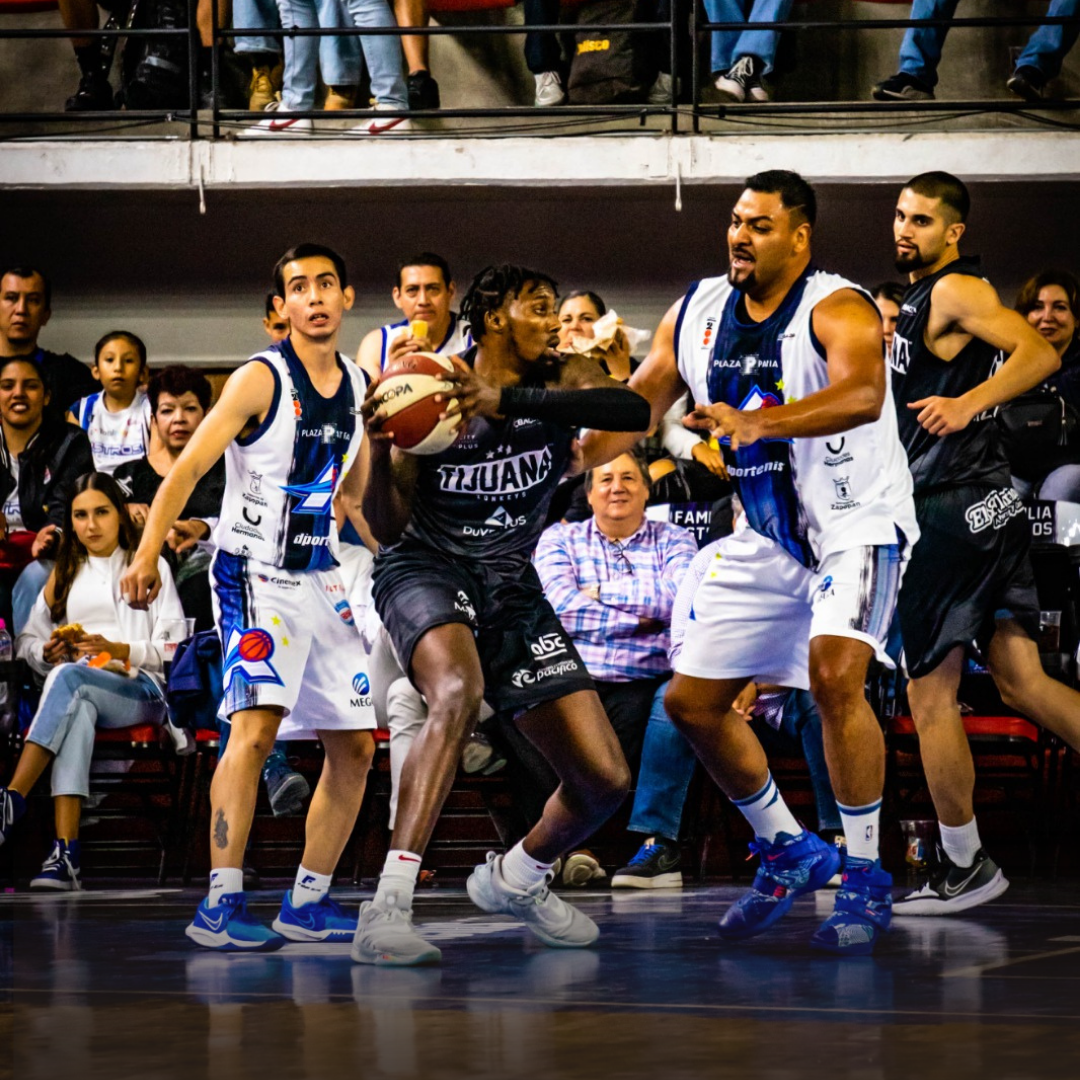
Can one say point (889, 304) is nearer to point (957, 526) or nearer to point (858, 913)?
point (957, 526)

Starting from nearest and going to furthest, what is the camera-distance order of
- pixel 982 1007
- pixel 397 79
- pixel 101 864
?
pixel 982 1007 < pixel 101 864 < pixel 397 79

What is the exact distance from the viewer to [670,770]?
6613 mm

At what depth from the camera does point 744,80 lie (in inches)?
372

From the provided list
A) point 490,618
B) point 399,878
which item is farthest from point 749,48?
point 399,878

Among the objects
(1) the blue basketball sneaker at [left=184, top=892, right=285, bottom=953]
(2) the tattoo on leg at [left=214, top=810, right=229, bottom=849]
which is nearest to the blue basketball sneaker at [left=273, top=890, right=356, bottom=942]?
(1) the blue basketball sneaker at [left=184, top=892, right=285, bottom=953]

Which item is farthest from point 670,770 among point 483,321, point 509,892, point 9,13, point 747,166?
point 9,13

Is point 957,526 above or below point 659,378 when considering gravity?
below

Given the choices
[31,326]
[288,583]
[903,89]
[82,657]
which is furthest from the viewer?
[903,89]

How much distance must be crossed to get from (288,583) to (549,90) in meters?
5.50

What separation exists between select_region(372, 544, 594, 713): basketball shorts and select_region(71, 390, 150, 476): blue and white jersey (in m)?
4.16

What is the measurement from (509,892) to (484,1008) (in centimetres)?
116

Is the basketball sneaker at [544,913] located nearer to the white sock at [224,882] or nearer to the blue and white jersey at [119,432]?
the white sock at [224,882]

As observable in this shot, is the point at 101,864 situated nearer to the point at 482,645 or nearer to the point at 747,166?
the point at 482,645

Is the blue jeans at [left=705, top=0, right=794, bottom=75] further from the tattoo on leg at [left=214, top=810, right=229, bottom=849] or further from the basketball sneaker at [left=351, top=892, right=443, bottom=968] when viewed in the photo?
the basketball sneaker at [left=351, top=892, right=443, bottom=968]
